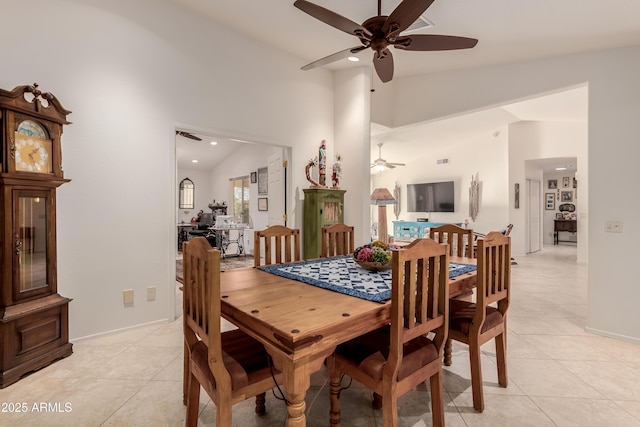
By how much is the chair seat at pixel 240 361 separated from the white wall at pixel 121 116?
1.77 m

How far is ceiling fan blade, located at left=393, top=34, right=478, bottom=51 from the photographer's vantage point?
2164 millimetres

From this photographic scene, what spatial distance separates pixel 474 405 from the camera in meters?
1.80

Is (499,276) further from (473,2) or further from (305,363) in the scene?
(473,2)

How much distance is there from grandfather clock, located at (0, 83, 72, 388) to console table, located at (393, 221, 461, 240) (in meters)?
7.38

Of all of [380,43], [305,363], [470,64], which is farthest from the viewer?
[470,64]

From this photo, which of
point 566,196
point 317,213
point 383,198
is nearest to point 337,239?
point 317,213

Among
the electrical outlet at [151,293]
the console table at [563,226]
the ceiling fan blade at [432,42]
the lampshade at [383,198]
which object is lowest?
the electrical outlet at [151,293]

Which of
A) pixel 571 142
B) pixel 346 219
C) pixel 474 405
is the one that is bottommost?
pixel 474 405

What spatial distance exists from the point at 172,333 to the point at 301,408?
2.12 meters

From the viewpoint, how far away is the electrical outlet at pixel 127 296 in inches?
113

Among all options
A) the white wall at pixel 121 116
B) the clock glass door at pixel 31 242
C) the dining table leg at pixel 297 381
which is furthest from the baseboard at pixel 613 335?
the clock glass door at pixel 31 242

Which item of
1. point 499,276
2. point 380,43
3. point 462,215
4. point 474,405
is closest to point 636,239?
point 499,276

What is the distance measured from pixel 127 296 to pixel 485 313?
2.93 meters

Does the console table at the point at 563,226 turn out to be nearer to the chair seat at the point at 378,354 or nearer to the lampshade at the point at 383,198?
the lampshade at the point at 383,198
